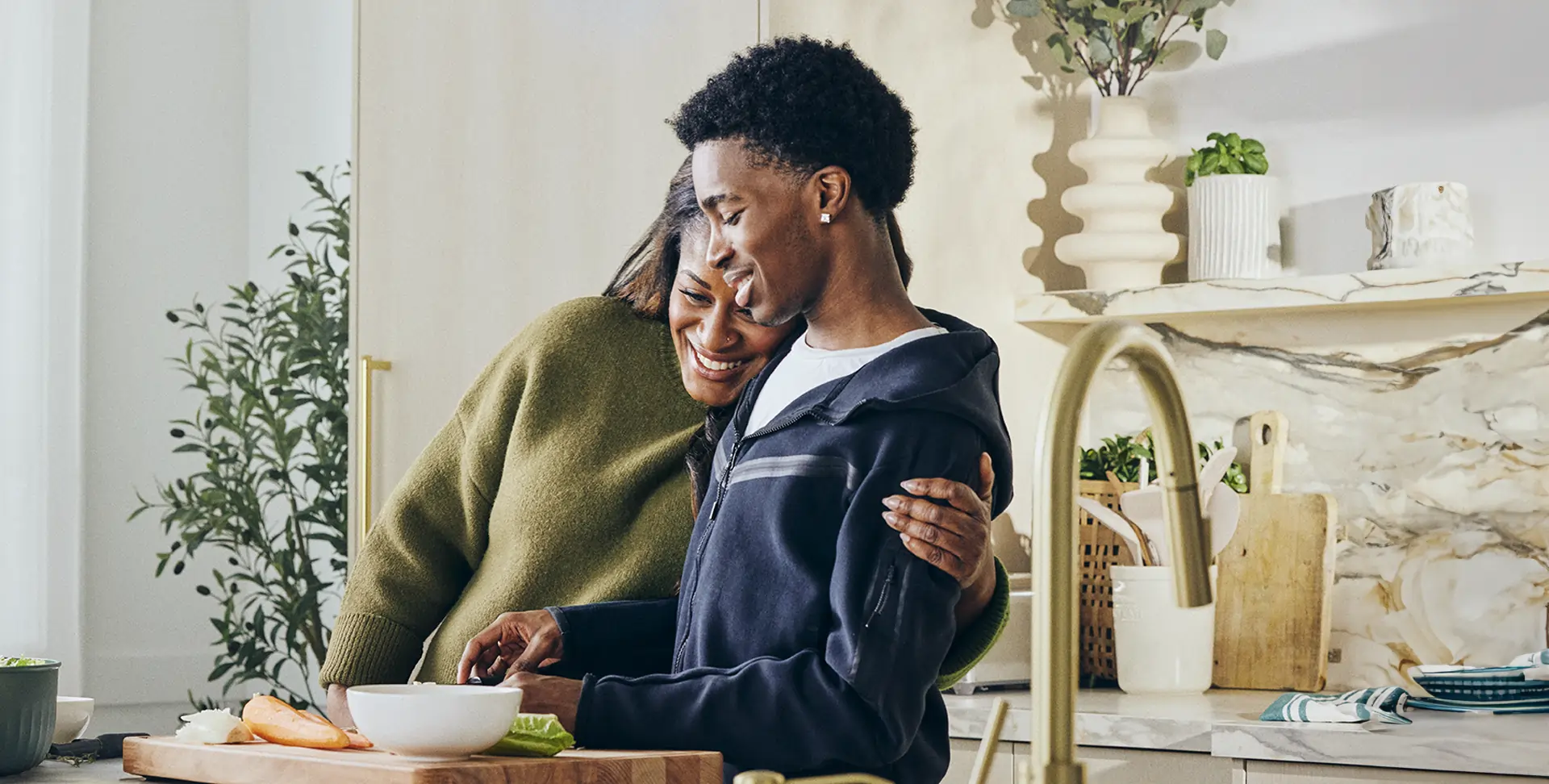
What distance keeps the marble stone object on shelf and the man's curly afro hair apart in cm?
99

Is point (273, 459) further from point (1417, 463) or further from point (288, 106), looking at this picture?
point (1417, 463)

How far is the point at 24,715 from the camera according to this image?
3.49 ft

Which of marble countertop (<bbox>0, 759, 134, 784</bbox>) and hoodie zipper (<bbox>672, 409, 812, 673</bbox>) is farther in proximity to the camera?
hoodie zipper (<bbox>672, 409, 812, 673</bbox>)

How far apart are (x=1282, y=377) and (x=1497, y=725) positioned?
65cm

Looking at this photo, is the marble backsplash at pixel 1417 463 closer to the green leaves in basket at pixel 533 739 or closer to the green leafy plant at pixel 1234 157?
the green leafy plant at pixel 1234 157

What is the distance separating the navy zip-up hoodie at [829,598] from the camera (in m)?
1.00

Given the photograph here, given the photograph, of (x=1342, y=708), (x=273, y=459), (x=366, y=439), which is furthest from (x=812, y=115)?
(x=273, y=459)

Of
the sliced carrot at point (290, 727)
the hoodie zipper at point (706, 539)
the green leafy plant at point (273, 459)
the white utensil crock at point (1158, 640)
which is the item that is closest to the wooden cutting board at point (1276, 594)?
the white utensil crock at point (1158, 640)

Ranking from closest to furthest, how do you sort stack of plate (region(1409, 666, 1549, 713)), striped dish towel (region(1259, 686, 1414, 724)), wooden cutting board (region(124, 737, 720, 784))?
wooden cutting board (region(124, 737, 720, 784))
striped dish towel (region(1259, 686, 1414, 724))
stack of plate (region(1409, 666, 1549, 713))

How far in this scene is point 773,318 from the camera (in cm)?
116

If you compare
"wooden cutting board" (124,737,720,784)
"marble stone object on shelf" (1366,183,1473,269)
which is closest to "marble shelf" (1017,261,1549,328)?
"marble stone object on shelf" (1366,183,1473,269)

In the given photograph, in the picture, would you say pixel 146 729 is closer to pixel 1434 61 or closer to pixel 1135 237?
pixel 1135 237

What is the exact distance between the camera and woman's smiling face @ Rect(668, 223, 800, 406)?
1.30 metres

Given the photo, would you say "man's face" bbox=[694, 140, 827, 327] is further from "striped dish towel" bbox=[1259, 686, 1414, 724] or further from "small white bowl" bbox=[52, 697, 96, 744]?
"striped dish towel" bbox=[1259, 686, 1414, 724]
